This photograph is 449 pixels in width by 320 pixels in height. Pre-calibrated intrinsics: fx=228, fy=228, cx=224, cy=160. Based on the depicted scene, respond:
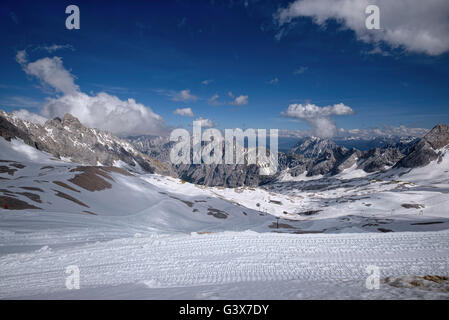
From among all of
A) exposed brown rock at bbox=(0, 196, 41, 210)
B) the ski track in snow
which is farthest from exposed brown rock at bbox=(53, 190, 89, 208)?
the ski track in snow

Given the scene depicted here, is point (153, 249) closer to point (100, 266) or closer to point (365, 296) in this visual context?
point (100, 266)

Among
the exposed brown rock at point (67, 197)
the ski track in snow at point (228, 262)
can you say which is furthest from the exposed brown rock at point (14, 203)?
the ski track in snow at point (228, 262)

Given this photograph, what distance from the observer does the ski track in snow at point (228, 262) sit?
30.7 ft

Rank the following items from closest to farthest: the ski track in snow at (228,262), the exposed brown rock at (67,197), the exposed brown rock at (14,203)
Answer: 1. the ski track in snow at (228,262)
2. the exposed brown rock at (14,203)
3. the exposed brown rock at (67,197)

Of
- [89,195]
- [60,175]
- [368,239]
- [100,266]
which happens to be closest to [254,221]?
[89,195]

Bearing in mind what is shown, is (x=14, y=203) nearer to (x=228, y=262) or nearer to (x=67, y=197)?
(x=67, y=197)

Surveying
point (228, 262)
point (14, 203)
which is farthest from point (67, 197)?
point (228, 262)

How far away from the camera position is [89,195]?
53.8 m

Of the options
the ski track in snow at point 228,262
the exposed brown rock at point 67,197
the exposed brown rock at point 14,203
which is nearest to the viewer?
the ski track in snow at point 228,262

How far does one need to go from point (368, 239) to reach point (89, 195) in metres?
56.7

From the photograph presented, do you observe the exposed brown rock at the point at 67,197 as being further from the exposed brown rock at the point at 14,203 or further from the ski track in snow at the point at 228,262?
the ski track in snow at the point at 228,262

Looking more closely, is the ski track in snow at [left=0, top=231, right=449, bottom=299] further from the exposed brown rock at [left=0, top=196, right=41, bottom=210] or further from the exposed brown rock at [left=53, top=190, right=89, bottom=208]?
the exposed brown rock at [left=53, top=190, right=89, bottom=208]

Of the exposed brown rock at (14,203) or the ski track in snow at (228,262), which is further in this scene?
the exposed brown rock at (14,203)

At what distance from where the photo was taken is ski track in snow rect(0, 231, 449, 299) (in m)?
9.37
